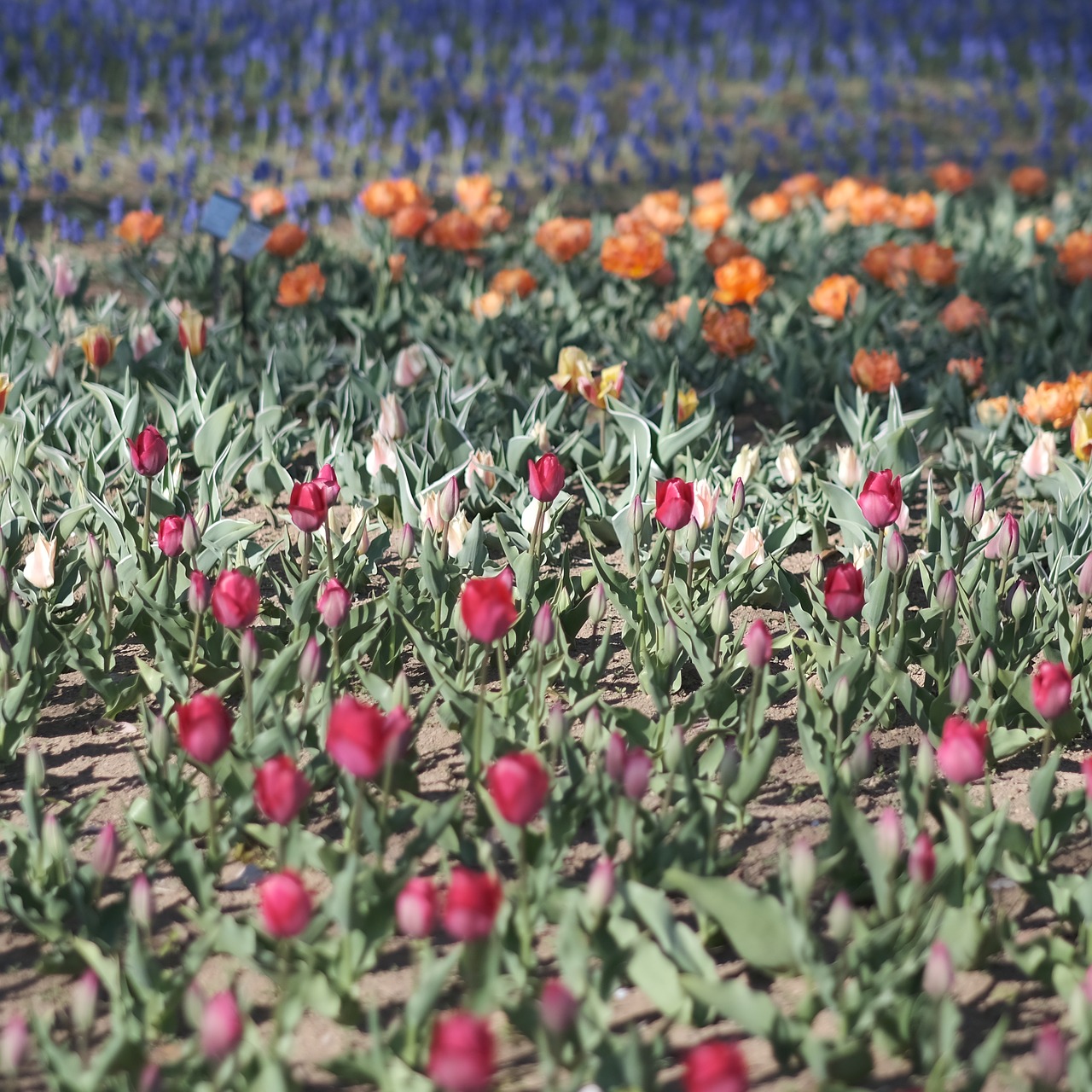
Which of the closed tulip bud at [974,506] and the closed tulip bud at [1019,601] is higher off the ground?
the closed tulip bud at [974,506]

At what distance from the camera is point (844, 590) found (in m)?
2.51

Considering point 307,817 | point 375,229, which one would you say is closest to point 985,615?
point 307,817

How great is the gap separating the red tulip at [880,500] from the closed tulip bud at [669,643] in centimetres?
46

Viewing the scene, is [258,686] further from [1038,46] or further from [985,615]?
[1038,46]

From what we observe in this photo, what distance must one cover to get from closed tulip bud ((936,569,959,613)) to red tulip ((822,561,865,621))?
37 cm

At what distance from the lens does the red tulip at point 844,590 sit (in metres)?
2.51

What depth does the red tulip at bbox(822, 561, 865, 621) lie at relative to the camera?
2.51 metres

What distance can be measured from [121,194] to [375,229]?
5.87ft

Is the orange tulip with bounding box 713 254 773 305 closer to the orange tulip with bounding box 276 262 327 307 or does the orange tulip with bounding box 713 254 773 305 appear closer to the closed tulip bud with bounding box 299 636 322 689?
the orange tulip with bounding box 276 262 327 307

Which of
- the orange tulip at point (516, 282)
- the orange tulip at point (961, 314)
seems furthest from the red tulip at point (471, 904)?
the orange tulip at point (961, 314)

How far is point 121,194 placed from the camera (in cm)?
712

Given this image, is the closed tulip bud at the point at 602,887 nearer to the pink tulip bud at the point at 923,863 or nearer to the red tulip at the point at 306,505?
the pink tulip bud at the point at 923,863

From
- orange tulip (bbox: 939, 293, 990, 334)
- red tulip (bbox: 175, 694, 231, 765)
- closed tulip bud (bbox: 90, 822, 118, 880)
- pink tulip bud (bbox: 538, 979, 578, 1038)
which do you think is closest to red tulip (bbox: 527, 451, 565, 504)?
red tulip (bbox: 175, 694, 231, 765)

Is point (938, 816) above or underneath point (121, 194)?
underneath
